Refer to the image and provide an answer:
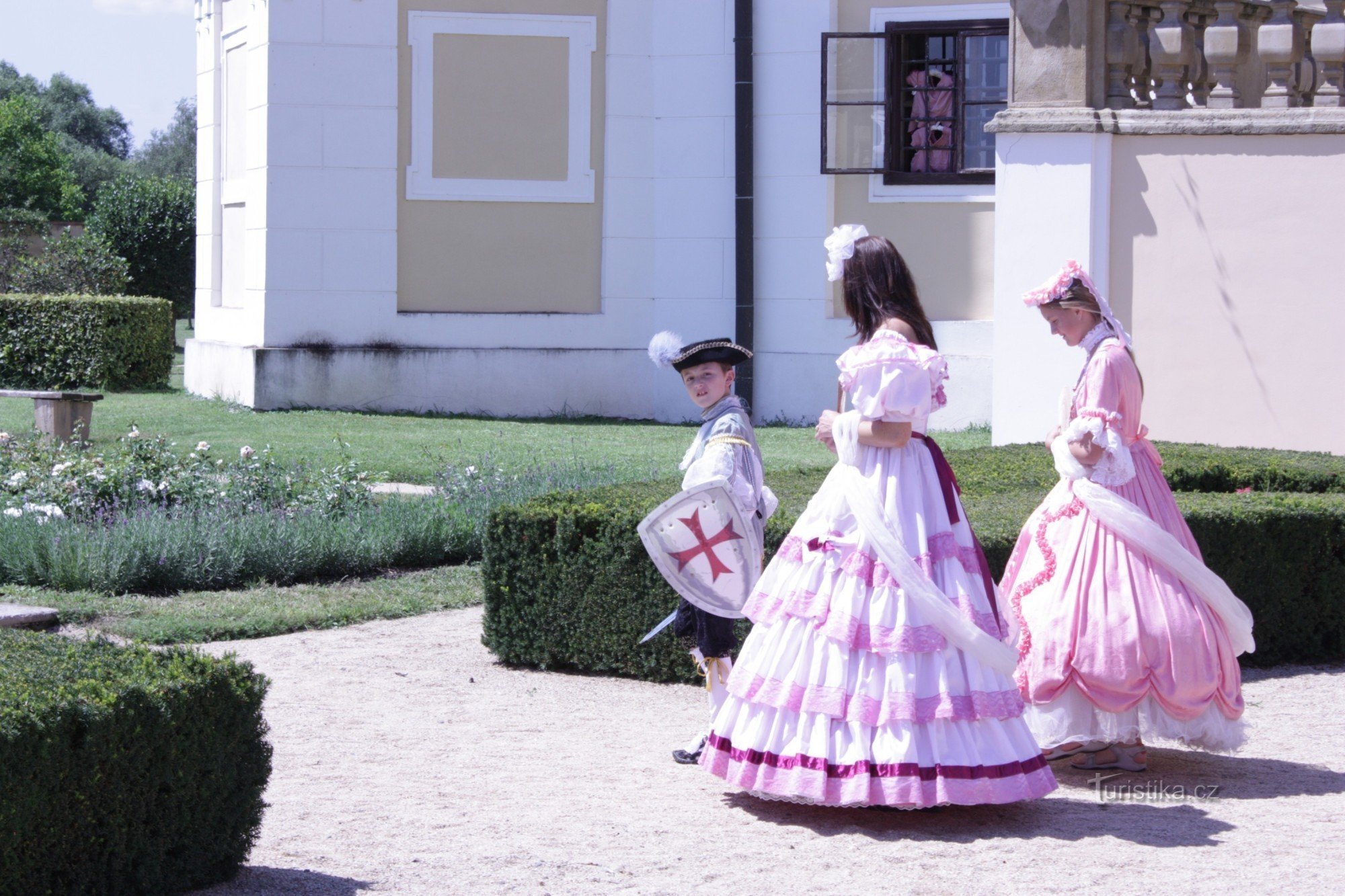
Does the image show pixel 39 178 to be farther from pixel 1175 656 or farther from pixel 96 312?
pixel 1175 656

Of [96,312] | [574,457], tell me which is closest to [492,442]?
[574,457]

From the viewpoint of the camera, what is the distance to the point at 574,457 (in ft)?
39.4

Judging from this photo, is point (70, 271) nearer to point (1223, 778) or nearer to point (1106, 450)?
point (1106, 450)

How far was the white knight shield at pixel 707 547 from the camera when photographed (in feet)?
16.3

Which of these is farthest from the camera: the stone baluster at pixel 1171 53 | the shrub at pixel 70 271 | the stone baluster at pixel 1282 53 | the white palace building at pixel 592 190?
the shrub at pixel 70 271

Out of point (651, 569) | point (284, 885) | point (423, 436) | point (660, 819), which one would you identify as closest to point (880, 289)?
point (660, 819)

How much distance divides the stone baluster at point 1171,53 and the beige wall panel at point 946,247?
533 centimetres

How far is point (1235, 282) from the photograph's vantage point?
9.38 m

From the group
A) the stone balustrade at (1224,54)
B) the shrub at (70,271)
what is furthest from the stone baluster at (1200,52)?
the shrub at (70,271)

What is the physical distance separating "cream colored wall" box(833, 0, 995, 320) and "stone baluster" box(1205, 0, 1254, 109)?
537 cm

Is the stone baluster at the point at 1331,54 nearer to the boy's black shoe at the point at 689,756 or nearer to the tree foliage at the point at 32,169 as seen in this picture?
the boy's black shoe at the point at 689,756

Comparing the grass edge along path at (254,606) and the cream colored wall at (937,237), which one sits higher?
the cream colored wall at (937,237)

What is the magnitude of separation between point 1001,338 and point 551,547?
13.7 ft

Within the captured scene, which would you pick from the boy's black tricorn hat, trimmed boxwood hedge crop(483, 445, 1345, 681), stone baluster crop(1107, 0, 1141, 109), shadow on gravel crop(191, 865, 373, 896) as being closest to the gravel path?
shadow on gravel crop(191, 865, 373, 896)
